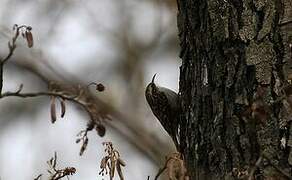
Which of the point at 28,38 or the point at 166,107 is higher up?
the point at 28,38

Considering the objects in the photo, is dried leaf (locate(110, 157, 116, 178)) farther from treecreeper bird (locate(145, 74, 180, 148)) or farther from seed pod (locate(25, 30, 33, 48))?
treecreeper bird (locate(145, 74, 180, 148))

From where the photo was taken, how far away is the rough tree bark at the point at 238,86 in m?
2.06

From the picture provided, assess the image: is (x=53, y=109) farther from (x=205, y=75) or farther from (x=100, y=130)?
(x=205, y=75)

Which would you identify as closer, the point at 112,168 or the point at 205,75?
the point at 112,168

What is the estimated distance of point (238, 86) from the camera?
2.14m

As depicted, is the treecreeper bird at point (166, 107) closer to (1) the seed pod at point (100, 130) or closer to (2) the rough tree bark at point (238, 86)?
(2) the rough tree bark at point (238, 86)

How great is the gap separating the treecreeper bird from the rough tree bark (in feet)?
0.94

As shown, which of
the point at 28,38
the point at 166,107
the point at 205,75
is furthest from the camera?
the point at 166,107

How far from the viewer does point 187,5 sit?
235cm

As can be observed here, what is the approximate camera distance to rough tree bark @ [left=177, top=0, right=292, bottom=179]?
6.75 ft

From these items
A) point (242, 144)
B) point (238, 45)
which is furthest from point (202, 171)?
point (238, 45)

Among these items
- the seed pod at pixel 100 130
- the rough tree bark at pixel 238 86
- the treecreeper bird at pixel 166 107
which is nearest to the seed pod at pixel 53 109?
the seed pod at pixel 100 130

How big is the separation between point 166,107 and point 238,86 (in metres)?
0.56

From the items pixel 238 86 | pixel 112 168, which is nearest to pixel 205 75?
pixel 238 86
